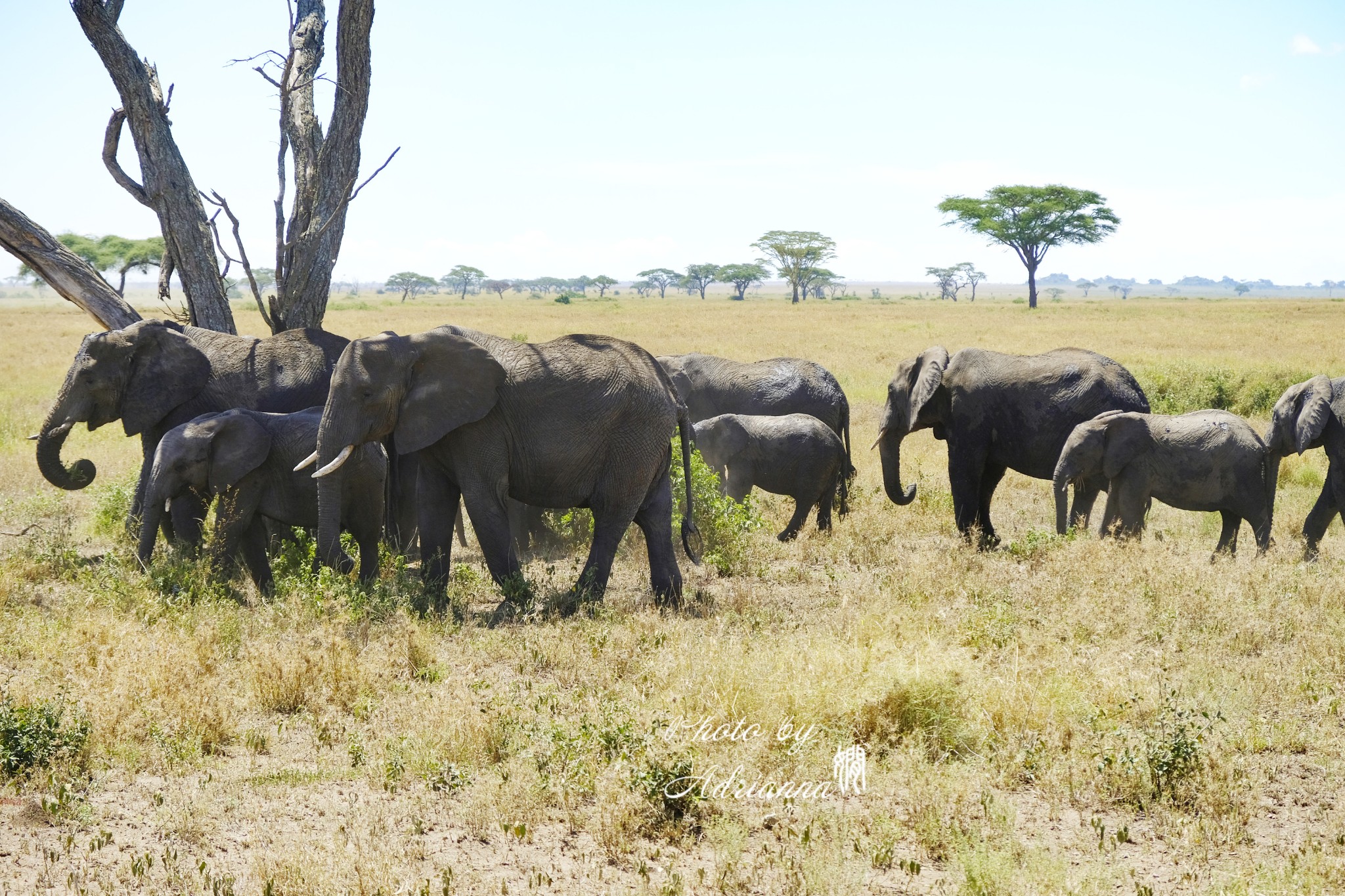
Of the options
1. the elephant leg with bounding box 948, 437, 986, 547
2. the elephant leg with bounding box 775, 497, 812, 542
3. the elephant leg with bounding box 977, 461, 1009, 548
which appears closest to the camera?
the elephant leg with bounding box 948, 437, 986, 547

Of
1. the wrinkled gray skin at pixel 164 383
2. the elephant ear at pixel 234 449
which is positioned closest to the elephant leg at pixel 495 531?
the elephant ear at pixel 234 449

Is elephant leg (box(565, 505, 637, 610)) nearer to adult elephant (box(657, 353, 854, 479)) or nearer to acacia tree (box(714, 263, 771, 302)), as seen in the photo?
adult elephant (box(657, 353, 854, 479))

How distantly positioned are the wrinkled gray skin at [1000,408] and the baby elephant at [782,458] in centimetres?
78

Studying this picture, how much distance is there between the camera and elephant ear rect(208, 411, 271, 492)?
29.0 ft

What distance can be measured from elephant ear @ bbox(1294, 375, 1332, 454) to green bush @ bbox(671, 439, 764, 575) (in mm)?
4942

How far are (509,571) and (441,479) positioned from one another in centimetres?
94

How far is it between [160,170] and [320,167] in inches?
67.0

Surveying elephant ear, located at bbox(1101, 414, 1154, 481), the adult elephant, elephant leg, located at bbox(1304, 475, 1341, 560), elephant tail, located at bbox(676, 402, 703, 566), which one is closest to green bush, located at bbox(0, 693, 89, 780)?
elephant tail, located at bbox(676, 402, 703, 566)

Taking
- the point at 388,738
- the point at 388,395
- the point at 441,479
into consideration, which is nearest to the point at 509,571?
the point at 441,479

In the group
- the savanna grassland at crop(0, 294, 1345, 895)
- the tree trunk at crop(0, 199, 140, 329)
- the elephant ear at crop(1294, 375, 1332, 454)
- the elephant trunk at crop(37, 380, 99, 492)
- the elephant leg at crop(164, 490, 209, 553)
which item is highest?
the tree trunk at crop(0, 199, 140, 329)

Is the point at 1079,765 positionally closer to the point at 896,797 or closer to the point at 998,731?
the point at 998,731

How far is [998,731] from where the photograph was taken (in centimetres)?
616

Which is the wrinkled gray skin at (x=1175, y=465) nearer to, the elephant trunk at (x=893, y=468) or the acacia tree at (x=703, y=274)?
the elephant trunk at (x=893, y=468)

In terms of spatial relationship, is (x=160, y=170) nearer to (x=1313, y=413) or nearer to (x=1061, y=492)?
(x=1061, y=492)
